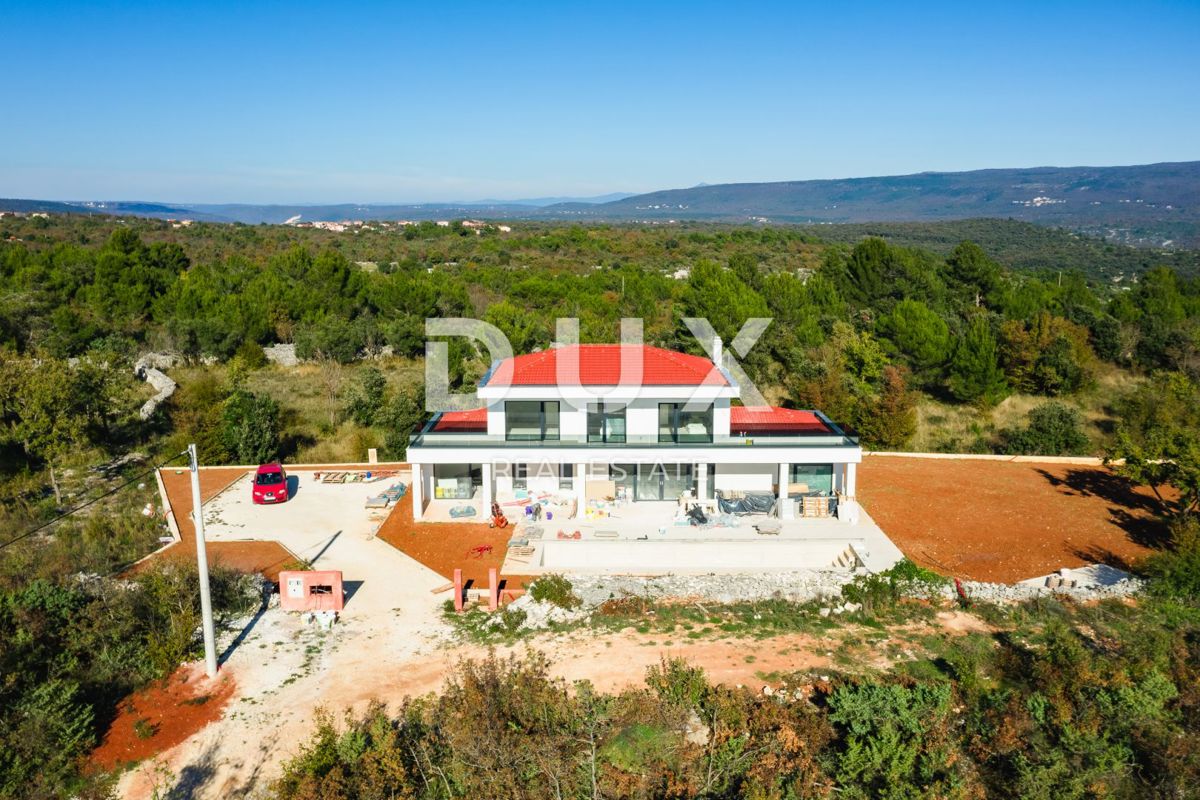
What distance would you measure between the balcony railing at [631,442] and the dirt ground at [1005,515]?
282cm

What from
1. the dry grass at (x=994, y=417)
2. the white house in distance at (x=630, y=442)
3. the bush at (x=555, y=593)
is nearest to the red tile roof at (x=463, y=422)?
the white house in distance at (x=630, y=442)

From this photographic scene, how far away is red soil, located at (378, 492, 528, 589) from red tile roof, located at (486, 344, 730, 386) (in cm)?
393

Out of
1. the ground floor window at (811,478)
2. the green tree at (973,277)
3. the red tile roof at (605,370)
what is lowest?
the ground floor window at (811,478)

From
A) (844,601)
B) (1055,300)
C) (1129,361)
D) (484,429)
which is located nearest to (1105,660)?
(844,601)

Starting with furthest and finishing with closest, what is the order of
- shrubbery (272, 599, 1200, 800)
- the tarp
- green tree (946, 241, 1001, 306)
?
green tree (946, 241, 1001, 306) → the tarp → shrubbery (272, 599, 1200, 800)

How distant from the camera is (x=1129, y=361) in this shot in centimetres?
4169

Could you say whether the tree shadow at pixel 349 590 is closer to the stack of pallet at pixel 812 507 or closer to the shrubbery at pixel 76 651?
the shrubbery at pixel 76 651

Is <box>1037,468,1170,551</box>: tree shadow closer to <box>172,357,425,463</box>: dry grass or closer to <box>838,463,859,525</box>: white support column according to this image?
<box>838,463,859,525</box>: white support column

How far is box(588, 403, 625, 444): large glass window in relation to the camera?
70.3ft

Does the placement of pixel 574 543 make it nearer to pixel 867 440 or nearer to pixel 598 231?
pixel 867 440

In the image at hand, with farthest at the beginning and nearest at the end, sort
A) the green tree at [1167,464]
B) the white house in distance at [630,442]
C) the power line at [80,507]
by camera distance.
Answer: the white house in distance at [630,442]
the green tree at [1167,464]
the power line at [80,507]

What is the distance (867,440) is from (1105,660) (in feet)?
51.9

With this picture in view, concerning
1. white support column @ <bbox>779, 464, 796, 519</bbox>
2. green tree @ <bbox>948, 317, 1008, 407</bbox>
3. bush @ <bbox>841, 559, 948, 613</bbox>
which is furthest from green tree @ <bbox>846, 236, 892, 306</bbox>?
bush @ <bbox>841, 559, 948, 613</bbox>

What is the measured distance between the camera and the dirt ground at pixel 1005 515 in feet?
63.1
